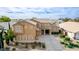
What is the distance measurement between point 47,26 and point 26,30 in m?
0.22

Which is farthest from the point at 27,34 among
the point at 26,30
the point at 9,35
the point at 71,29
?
the point at 71,29

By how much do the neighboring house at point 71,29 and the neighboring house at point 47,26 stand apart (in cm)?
6

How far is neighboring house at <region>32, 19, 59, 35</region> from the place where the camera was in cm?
227

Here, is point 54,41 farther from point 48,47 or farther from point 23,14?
point 23,14

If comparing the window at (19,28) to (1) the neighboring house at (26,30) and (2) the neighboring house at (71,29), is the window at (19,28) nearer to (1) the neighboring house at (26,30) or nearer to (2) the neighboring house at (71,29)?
(1) the neighboring house at (26,30)

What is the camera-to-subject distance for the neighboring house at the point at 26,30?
226cm

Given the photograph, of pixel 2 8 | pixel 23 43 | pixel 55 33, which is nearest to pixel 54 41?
pixel 55 33

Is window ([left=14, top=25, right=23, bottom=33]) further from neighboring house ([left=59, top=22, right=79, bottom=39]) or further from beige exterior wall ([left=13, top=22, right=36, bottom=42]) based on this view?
neighboring house ([left=59, top=22, right=79, bottom=39])

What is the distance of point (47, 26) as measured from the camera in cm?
228

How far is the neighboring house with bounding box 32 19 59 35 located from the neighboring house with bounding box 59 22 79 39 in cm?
6

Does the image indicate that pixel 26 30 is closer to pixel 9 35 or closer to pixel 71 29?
pixel 9 35

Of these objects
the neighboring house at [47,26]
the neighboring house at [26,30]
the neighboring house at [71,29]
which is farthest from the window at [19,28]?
the neighboring house at [71,29]

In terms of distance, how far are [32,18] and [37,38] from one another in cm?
21

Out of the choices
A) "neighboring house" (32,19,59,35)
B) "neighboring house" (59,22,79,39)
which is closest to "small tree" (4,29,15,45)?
"neighboring house" (32,19,59,35)
